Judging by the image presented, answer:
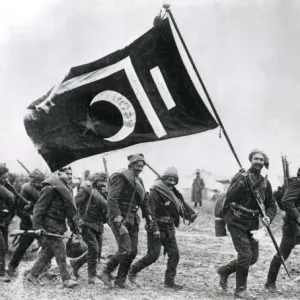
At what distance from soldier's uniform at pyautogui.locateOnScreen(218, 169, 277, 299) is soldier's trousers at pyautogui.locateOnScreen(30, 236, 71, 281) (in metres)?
2.43

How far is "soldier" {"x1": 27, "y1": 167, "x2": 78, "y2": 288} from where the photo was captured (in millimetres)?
7648

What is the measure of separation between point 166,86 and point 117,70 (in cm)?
68

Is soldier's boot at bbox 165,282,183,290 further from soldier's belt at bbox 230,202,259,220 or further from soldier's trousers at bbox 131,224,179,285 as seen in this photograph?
soldier's belt at bbox 230,202,259,220

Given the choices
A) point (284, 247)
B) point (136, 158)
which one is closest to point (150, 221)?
point (136, 158)

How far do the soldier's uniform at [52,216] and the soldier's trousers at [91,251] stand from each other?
0.55 meters

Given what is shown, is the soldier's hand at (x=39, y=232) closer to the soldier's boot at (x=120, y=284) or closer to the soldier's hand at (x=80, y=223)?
the soldier's hand at (x=80, y=223)

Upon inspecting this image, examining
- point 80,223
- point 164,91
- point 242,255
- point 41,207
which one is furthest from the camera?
point 80,223

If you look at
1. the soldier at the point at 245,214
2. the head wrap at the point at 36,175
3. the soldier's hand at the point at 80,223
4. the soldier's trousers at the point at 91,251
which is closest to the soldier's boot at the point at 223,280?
the soldier at the point at 245,214

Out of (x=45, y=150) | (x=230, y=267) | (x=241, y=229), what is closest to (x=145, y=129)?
(x=45, y=150)

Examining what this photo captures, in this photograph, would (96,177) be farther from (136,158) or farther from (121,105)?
(121,105)

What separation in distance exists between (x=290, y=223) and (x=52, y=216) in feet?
11.4

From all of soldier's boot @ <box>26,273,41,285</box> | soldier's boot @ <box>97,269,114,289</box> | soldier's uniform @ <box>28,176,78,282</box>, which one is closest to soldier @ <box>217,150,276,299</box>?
soldier's boot @ <box>97,269,114,289</box>

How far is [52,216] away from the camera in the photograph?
780 cm

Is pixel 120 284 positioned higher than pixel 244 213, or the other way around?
pixel 244 213
